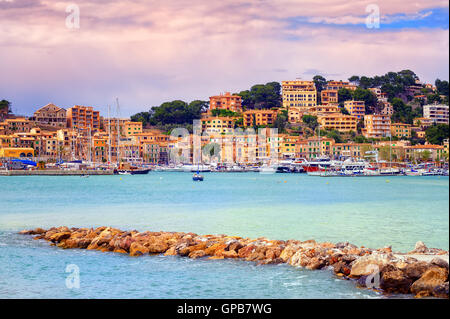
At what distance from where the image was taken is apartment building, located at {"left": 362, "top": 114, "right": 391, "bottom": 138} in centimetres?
5781

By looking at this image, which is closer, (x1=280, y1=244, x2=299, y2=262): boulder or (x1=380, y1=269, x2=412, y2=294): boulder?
(x1=380, y1=269, x2=412, y2=294): boulder

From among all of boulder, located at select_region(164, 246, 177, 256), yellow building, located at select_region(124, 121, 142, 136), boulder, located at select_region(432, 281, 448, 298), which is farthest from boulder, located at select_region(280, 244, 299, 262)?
yellow building, located at select_region(124, 121, 142, 136)

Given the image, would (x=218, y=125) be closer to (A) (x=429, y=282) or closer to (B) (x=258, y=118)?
(B) (x=258, y=118)

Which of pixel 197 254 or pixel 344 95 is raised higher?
pixel 344 95

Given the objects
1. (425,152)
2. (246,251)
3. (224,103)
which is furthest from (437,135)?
(246,251)

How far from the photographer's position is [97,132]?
54281 millimetres

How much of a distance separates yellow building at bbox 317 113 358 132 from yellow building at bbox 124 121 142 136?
57.7ft

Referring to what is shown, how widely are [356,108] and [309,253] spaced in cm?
5897

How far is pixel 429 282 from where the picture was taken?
540cm

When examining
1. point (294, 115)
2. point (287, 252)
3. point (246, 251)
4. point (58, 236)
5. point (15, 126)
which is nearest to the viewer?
point (287, 252)

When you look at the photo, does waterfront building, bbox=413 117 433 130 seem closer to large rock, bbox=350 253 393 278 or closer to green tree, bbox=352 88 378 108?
green tree, bbox=352 88 378 108
